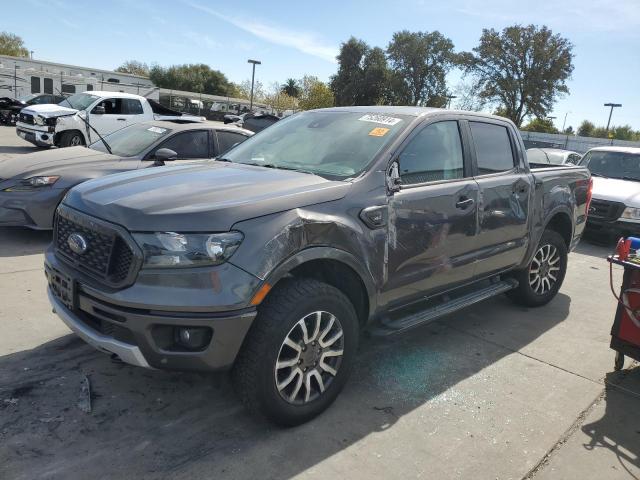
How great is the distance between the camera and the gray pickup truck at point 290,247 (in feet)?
7.99

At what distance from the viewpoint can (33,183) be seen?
18.8 ft

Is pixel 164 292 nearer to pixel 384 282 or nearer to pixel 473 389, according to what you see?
pixel 384 282

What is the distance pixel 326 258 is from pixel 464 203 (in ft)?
4.70

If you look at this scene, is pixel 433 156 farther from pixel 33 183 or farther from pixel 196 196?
pixel 33 183

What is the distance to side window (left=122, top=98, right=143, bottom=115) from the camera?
553 inches

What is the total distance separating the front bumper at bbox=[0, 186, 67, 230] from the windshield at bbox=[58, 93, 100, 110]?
893 centimetres

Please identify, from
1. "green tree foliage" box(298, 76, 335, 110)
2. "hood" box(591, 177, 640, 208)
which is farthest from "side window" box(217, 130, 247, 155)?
"green tree foliage" box(298, 76, 335, 110)

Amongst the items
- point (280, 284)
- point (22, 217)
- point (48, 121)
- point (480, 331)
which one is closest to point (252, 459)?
point (280, 284)

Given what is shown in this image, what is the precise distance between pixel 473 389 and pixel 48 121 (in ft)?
42.7

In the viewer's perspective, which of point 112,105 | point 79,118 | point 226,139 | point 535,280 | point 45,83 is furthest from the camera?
point 45,83

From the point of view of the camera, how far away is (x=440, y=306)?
376cm

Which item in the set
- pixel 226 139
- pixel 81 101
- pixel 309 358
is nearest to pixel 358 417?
pixel 309 358

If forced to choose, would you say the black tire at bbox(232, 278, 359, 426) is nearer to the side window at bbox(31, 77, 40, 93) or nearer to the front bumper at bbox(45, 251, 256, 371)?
the front bumper at bbox(45, 251, 256, 371)

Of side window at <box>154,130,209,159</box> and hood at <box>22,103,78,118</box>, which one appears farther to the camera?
hood at <box>22,103,78,118</box>
